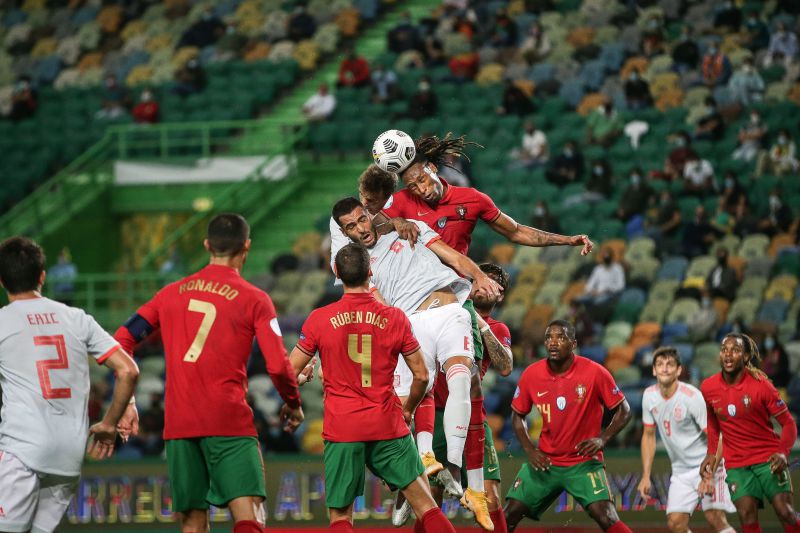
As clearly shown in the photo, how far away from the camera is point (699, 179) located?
19.1 meters

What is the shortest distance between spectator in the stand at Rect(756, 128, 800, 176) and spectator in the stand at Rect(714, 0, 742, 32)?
344cm

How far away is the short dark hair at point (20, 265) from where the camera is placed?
677 centimetres

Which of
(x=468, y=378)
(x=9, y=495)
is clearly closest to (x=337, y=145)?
(x=468, y=378)

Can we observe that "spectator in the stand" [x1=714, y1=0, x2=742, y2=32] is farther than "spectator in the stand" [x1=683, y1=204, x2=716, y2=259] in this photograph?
Yes

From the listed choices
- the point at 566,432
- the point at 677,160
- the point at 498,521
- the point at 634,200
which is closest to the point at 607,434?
the point at 566,432

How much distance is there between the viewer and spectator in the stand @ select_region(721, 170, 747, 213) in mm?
18484

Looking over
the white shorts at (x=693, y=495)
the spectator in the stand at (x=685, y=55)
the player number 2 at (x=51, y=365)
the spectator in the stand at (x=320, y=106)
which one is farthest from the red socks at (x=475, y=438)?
the spectator in the stand at (x=320, y=106)

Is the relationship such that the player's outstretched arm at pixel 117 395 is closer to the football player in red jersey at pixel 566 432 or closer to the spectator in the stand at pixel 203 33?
the football player in red jersey at pixel 566 432

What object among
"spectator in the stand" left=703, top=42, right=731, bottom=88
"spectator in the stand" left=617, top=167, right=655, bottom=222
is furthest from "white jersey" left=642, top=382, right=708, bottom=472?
"spectator in the stand" left=703, top=42, right=731, bottom=88

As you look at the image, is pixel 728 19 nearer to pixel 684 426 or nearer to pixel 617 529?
pixel 684 426

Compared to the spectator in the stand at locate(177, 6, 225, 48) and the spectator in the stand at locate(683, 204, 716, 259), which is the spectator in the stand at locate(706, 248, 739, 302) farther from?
the spectator in the stand at locate(177, 6, 225, 48)

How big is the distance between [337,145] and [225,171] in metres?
2.09

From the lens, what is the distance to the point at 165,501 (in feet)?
47.9

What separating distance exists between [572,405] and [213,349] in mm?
3792
